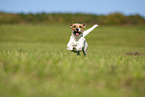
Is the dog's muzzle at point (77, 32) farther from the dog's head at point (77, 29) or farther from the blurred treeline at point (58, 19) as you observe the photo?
the blurred treeline at point (58, 19)

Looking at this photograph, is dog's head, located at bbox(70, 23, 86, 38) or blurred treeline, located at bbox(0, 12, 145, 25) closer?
dog's head, located at bbox(70, 23, 86, 38)

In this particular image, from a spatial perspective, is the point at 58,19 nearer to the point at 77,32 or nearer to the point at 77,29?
the point at 77,32

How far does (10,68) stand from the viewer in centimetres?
388

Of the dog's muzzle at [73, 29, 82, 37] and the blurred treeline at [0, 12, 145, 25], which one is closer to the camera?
the dog's muzzle at [73, 29, 82, 37]

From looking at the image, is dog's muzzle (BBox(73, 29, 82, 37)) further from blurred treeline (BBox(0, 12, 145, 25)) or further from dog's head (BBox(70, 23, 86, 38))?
blurred treeline (BBox(0, 12, 145, 25))

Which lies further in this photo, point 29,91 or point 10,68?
point 10,68

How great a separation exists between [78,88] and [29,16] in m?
87.8

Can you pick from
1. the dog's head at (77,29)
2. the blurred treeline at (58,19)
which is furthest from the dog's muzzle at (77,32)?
the blurred treeline at (58,19)

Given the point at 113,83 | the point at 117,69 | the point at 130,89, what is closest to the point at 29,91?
the point at 113,83

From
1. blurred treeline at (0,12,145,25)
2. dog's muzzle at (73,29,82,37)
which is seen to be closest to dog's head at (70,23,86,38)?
dog's muzzle at (73,29,82,37)

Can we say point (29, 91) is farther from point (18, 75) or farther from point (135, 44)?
point (135, 44)

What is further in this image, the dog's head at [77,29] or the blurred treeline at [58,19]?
the blurred treeline at [58,19]

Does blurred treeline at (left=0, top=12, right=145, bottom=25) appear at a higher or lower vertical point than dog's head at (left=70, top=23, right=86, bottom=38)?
higher

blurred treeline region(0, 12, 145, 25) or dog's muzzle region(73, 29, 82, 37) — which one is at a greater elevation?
blurred treeline region(0, 12, 145, 25)
